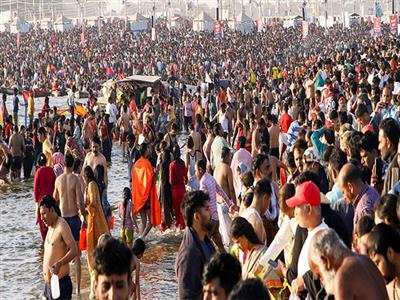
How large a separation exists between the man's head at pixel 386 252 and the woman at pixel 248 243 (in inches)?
52.1

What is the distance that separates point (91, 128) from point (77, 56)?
116 ft

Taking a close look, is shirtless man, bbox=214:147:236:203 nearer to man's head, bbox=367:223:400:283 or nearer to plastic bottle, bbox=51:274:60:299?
plastic bottle, bbox=51:274:60:299

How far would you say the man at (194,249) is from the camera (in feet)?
20.5

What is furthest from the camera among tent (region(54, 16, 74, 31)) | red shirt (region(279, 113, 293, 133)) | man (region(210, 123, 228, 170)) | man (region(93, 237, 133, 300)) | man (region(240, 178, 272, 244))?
tent (region(54, 16, 74, 31))

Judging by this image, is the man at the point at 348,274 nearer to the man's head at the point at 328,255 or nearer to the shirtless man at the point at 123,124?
the man's head at the point at 328,255

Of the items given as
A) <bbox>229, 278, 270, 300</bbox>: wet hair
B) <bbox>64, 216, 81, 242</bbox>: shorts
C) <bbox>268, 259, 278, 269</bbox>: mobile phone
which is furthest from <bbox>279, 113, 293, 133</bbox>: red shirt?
<bbox>229, 278, 270, 300</bbox>: wet hair

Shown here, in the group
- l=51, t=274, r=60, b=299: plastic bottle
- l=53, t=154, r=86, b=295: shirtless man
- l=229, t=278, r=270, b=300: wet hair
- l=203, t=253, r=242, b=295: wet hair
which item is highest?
l=229, t=278, r=270, b=300: wet hair

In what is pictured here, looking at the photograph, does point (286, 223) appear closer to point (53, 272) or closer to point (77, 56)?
point (53, 272)

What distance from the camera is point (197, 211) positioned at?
653cm

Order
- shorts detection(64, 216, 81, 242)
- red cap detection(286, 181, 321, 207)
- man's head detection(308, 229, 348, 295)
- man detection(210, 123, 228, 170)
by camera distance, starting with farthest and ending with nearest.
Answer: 1. man detection(210, 123, 228, 170)
2. shorts detection(64, 216, 81, 242)
3. red cap detection(286, 181, 321, 207)
4. man's head detection(308, 229, 348, 295)

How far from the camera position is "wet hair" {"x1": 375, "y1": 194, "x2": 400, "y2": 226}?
630 cm

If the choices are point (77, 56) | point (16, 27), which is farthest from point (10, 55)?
point (16, 27)

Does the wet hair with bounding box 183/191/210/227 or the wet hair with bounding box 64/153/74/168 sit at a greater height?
the wet hair with bounding box 183/191/210/227

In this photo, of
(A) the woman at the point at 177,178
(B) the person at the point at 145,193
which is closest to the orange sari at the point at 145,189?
(B) the person at the point at 145,193
